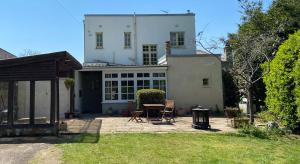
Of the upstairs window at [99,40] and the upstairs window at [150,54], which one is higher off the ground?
the upstairs window at [99,40]

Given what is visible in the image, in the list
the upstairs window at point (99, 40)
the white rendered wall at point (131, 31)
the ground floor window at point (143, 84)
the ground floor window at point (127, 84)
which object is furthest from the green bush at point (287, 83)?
the upstairs window at point (99, 40)

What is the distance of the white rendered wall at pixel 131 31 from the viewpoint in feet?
92.5

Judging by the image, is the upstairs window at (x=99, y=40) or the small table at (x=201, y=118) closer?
the small table at (x=201, y=118)

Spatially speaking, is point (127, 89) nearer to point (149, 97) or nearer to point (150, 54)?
point (149, 97)

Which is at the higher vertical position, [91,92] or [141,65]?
[141,65]

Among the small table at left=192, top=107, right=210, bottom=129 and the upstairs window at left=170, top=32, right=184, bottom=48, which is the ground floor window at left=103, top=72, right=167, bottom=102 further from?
the small table at left=192, top=107, right=210, bottom=129

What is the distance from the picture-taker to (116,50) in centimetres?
2845

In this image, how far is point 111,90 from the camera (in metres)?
22.0

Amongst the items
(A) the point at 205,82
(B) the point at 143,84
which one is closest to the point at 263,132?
(A) the point at 205,82

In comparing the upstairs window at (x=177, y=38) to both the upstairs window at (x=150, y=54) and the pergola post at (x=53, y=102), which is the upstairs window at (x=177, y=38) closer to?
the upstairs window at (x=150, y=54)

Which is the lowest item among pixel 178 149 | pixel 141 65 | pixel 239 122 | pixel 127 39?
pixel 178 149

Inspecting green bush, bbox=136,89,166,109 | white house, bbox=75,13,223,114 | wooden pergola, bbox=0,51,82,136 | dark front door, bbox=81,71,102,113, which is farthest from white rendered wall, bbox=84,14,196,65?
wooden pergola, bbox=0,51,82,136

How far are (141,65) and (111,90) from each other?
3.13m

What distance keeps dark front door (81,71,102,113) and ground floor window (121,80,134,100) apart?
296 cm
